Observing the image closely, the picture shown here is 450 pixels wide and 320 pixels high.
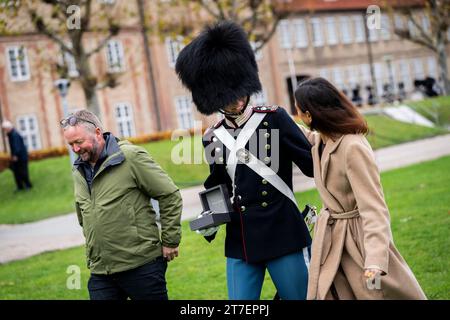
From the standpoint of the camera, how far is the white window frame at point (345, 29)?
188ft

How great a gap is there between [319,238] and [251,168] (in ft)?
2.53

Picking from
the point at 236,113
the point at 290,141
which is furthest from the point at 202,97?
the point at 290,141

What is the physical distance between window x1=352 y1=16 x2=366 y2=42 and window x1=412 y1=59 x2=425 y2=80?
597 centimetres

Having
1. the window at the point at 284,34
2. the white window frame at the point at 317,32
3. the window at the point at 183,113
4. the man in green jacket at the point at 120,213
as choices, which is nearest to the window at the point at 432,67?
the white window frame at the point at 317,32

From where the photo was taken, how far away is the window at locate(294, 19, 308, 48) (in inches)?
2144

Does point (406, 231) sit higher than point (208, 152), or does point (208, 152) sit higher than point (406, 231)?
point (208, 152)

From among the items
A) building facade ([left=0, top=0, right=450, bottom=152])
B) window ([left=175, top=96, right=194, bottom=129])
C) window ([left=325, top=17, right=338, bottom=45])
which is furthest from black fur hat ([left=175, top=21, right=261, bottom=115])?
window ([left=325, top=17, right=338, bottom=45])

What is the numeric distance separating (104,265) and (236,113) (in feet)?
4.47

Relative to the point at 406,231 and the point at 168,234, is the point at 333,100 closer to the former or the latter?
the point at 168,234

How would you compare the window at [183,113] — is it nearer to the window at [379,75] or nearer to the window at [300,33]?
the window at [300,33]

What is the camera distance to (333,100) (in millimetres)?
4430

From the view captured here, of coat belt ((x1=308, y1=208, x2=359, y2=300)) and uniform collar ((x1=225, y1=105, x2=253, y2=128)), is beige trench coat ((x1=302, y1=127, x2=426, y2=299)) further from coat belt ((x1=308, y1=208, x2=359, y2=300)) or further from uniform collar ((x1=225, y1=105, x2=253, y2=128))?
uniform collar ((x1=225, y1=105, x2=253, y2=128))

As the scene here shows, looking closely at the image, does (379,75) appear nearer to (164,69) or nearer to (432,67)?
(432,67)

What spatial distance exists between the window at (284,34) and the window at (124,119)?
48.8 feet
